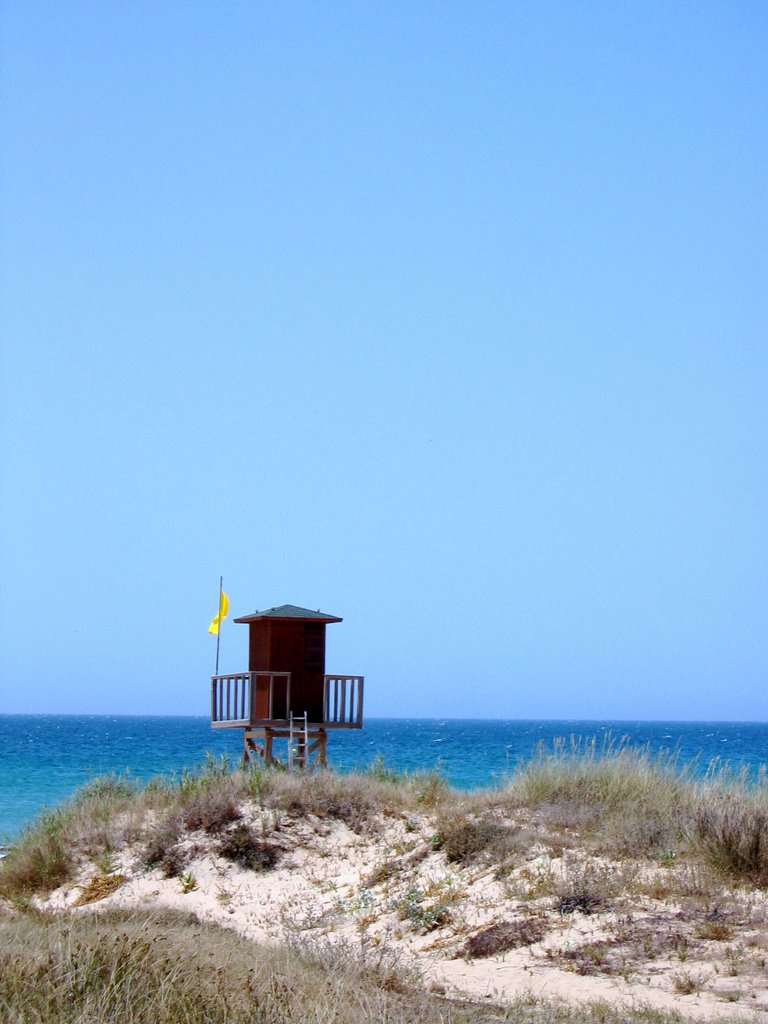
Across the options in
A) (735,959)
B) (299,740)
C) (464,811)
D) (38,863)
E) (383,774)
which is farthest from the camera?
(299,740)

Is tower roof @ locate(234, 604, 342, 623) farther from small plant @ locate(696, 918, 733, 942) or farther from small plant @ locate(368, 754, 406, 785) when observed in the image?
small plant @ locate(696, 918, 733, 942)

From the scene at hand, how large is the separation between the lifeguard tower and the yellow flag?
56cm

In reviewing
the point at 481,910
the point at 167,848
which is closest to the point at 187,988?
the point at 481,910

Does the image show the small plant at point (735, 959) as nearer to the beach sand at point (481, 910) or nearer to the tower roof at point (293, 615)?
the beach sand at point (481, 910)

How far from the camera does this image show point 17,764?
62.0 meters

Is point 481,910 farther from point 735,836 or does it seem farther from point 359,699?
point 359,699

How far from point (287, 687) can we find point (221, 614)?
8.24 feet

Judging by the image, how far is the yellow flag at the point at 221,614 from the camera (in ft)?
81.0

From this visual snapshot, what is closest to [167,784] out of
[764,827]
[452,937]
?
[452,937]

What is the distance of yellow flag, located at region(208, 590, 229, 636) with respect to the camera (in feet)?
81.0

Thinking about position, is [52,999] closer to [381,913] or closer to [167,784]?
[381,913]

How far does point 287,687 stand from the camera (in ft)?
76.0

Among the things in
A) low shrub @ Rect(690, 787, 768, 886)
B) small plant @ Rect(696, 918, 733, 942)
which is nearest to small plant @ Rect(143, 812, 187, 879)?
low shrub @ Rect(690, 787, 768, 886)

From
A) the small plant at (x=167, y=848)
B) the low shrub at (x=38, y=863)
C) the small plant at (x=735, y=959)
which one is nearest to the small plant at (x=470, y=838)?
the small plant at (x=167, y=848)
